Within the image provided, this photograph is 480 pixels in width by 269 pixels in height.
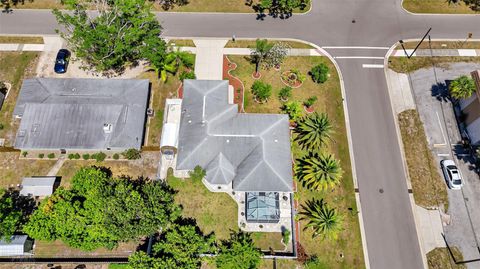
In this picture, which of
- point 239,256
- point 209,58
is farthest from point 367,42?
point 239,256

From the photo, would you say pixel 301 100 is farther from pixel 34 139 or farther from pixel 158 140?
pixel 34 139

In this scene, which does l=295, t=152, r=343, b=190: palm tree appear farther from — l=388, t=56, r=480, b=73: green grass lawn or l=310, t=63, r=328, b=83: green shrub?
l=388, t=56, r=480, b=73: green grass lawn

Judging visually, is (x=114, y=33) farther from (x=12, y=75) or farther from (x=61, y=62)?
(x=12, y=75)

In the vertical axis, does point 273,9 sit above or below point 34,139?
above

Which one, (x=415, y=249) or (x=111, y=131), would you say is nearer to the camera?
(x=415, y=249)

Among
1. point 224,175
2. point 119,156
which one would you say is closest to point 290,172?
Answer: point 224,175
